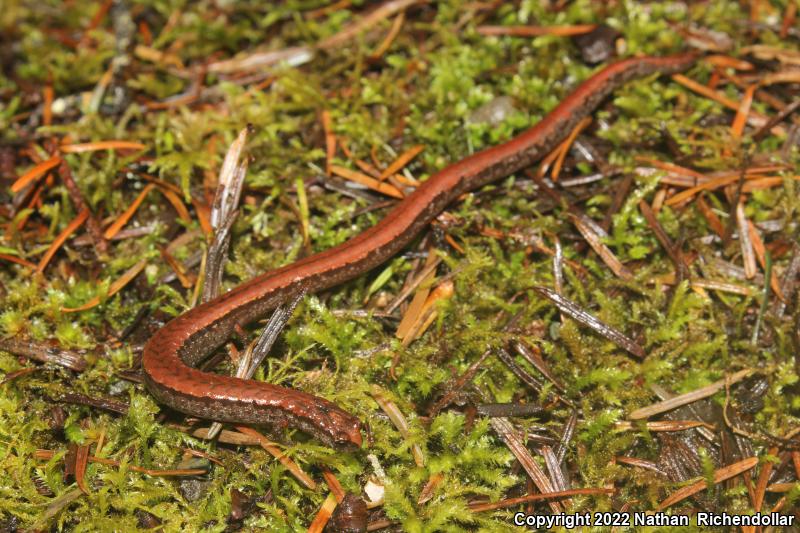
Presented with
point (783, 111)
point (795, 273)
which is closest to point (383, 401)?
point (795, 273)

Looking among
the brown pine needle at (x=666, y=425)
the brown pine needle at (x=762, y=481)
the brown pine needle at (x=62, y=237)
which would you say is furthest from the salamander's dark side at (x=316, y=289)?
the brown pine needle at (x=762, y=481)

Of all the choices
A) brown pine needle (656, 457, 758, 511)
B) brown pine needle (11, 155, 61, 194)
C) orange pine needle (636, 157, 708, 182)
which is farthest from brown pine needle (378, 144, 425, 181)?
brown pine needle (656, 457, 758, 511)

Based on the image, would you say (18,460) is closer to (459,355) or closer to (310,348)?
(310,348)

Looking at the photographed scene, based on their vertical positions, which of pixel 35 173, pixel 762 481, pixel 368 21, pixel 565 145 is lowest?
pixel 762 481

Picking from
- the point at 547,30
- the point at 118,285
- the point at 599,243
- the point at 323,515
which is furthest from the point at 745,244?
the point at 118,285

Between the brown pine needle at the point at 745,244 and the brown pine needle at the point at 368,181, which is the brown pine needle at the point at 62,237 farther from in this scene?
the brown pine needle at the point at 745,244

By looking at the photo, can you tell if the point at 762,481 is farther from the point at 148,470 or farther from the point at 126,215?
the point at 126,215

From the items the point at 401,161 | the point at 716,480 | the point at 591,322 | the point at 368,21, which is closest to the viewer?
the point at 716,480
